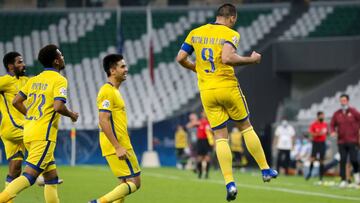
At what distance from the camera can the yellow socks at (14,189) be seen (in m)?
12.2

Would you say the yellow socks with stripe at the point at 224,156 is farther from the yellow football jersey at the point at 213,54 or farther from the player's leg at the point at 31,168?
the player's leg at the point at 31,168

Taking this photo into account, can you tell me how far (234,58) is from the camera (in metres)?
13.0

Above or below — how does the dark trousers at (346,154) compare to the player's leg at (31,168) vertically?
below

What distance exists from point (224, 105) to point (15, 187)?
9.72 feet

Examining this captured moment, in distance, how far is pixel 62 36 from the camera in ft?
153

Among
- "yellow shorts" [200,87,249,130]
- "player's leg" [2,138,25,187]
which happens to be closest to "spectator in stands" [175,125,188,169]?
"player's leg" [2,138,25,187]

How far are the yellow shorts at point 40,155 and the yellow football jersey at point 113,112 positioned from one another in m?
0.65

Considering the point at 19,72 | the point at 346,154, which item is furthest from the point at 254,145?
the point at 346,154

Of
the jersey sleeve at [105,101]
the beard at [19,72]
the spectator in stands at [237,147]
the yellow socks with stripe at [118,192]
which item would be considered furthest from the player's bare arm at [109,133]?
the spectator in stands at [237,147]

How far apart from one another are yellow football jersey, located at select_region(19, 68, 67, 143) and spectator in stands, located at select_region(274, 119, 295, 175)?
835 inches

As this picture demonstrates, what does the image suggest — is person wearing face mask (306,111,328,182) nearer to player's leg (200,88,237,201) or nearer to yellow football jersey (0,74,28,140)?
yellow football jersey (0,74,28,140)

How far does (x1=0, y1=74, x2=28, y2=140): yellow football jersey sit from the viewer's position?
1529cm

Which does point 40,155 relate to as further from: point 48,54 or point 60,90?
point 48,54

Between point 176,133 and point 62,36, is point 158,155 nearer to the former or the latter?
→ point 176,133
